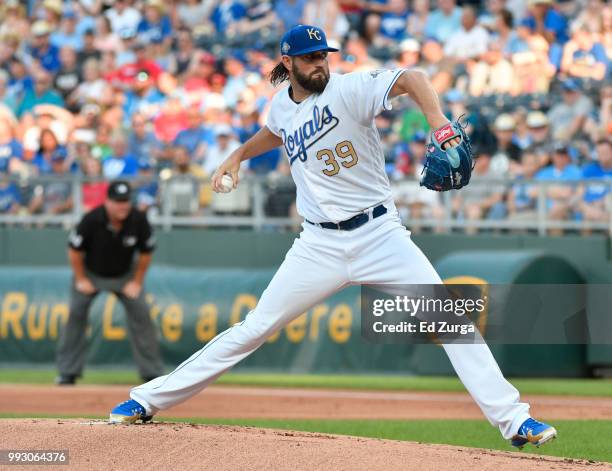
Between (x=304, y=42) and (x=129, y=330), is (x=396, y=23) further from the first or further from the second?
(x=304, y=42)

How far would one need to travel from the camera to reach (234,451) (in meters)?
6.52

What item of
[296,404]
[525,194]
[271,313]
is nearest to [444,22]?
[525,194]

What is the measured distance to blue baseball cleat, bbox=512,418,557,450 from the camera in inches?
258

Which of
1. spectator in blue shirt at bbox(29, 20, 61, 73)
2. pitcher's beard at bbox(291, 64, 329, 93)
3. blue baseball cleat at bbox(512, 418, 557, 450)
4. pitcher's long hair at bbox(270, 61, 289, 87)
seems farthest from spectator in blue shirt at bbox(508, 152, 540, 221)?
spectator in blue shirt at bbox(29, 20, 61, 73)

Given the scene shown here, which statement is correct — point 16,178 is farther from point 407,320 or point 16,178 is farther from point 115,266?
point 407,320

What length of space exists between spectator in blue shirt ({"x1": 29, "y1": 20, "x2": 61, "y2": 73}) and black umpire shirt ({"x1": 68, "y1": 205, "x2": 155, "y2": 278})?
7971 millimetres

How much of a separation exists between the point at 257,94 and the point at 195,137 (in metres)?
1.17

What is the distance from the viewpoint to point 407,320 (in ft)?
46.7

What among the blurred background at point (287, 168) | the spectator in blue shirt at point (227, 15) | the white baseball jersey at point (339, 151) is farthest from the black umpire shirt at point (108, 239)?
the spectator in blue shirt at point (227, 15)

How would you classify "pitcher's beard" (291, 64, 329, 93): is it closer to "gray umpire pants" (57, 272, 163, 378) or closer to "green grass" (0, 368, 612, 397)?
"green grass" (0, 368, 612, 397)

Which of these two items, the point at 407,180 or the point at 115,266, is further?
the point at 407,180

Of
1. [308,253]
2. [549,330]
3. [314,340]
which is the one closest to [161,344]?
[314,340]

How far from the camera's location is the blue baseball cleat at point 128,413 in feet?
23.6

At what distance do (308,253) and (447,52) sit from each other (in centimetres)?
1058
